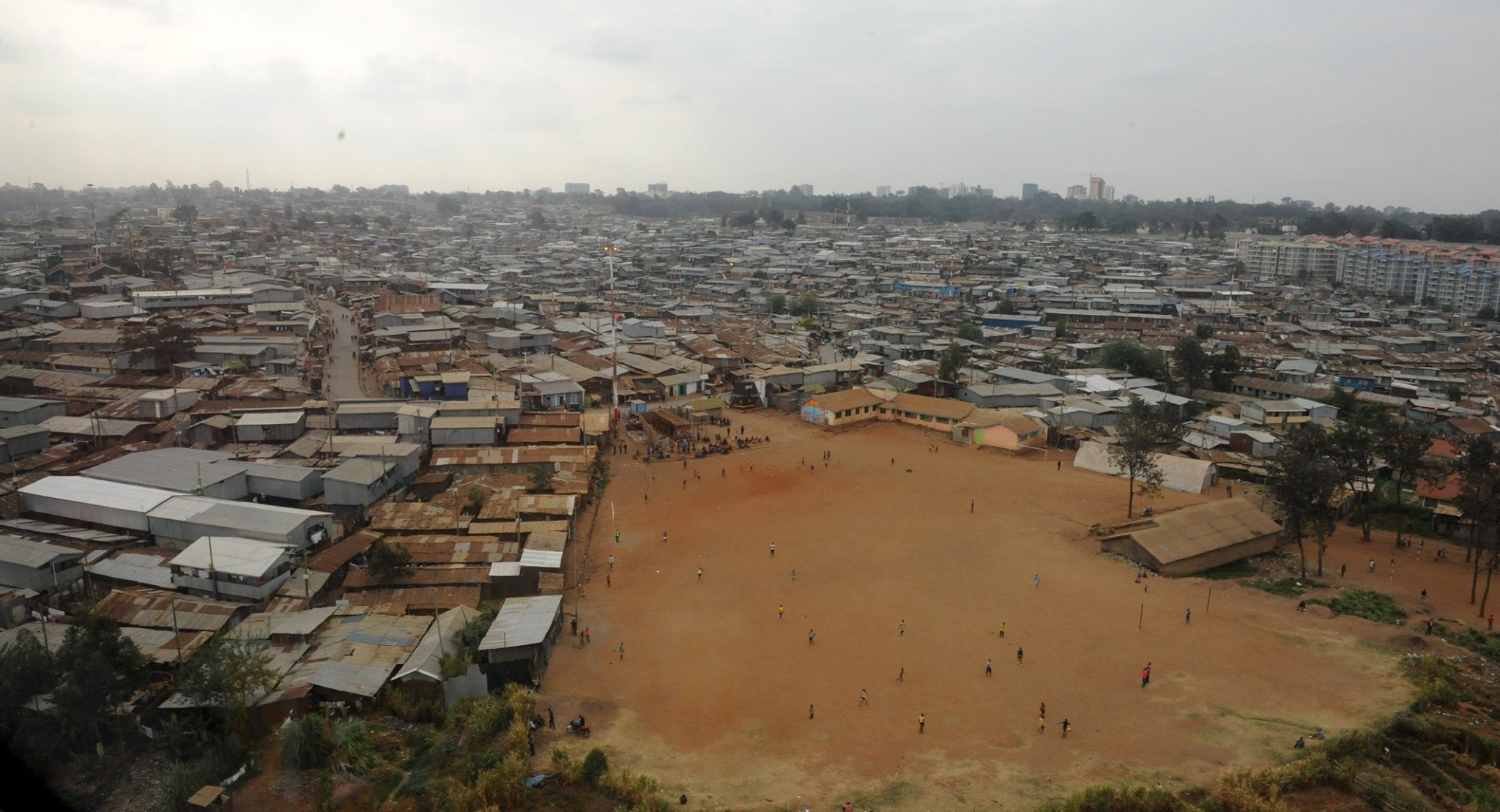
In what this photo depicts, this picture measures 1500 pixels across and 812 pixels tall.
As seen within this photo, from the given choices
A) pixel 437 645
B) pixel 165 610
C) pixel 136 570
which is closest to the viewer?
pixel 437 645

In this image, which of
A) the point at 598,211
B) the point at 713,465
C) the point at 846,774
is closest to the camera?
the point at 846,774

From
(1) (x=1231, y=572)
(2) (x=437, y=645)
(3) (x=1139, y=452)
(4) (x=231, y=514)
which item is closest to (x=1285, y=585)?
(1) (x=1231, y=572)

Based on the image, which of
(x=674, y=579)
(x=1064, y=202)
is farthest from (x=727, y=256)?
(x=1064, y=202)

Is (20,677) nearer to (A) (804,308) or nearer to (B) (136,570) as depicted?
(B) (136,570)

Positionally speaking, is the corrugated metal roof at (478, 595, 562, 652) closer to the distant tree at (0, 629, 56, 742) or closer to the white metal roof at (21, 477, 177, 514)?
the distant tree at (0, 629, 56, 742)

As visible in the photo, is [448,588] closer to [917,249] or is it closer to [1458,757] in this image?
[1458,757]

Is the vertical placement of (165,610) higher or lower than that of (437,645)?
higher
